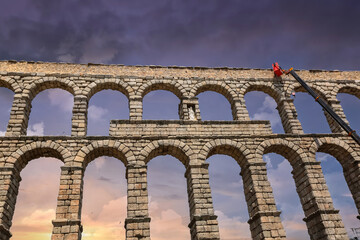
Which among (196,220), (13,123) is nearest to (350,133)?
(196,220)

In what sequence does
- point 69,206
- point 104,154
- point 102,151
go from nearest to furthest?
point 69,206 < point 102,151 < point 104,154

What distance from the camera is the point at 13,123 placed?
14398 millimetres

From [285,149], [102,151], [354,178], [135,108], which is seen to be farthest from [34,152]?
[354,178]

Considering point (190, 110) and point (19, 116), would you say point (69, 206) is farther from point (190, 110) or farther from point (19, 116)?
point (190, 110)

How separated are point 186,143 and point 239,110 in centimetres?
384

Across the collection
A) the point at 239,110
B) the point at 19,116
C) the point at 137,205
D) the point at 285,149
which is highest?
the point at 239,110

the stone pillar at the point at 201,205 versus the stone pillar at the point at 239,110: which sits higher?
the stone pillar at the point at 239,110

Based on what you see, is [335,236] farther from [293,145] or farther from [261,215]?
[293,145]

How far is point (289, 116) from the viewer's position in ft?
54.5

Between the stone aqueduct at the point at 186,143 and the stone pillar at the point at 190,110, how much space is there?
61 millimetres

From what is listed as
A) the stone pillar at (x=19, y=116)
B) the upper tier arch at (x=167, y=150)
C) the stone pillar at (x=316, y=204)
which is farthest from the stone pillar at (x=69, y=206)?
the stone pillar at (x=316, y=204)

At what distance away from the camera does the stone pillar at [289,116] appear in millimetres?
16078

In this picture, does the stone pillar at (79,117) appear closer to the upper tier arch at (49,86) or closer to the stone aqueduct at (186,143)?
the stone aqueduct at (186,143)

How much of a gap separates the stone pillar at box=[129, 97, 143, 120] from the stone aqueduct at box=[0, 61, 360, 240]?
0.05 metres
